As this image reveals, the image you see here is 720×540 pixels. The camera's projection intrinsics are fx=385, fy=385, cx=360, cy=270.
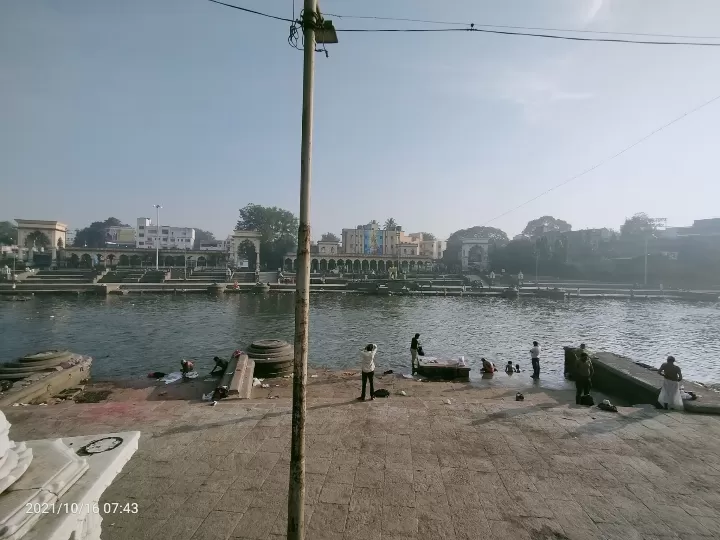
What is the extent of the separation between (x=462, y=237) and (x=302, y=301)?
95.9 metres

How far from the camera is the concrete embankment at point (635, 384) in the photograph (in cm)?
770

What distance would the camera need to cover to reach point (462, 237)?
3745 inches

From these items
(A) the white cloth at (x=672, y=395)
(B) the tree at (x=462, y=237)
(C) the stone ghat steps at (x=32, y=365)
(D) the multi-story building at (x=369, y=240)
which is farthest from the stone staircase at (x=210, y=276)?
(A) the white cloth at (x=672, y=395)

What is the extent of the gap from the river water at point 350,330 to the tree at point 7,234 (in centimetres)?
7636

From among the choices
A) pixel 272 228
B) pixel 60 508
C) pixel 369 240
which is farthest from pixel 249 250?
pixel 60 508

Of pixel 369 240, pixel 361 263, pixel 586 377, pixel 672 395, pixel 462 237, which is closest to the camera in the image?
pixel 672 395

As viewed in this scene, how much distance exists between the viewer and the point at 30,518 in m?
1.88

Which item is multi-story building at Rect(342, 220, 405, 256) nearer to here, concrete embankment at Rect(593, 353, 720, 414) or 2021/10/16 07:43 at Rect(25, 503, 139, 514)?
concrete embankment at Rect(593, 353, 720, 414)

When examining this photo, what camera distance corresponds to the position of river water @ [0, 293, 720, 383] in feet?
55.5

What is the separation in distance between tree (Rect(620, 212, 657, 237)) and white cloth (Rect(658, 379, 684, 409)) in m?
88.3

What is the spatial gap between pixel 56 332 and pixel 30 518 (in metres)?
25.1

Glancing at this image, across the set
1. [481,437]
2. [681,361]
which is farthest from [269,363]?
[681,361]

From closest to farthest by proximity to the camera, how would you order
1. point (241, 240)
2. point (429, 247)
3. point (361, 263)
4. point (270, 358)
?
1. point (270, 358)
2. point (241, 240)
3. point (361, 263)
4. point (429, 247)

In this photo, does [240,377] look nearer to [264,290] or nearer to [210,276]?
[264,290]
